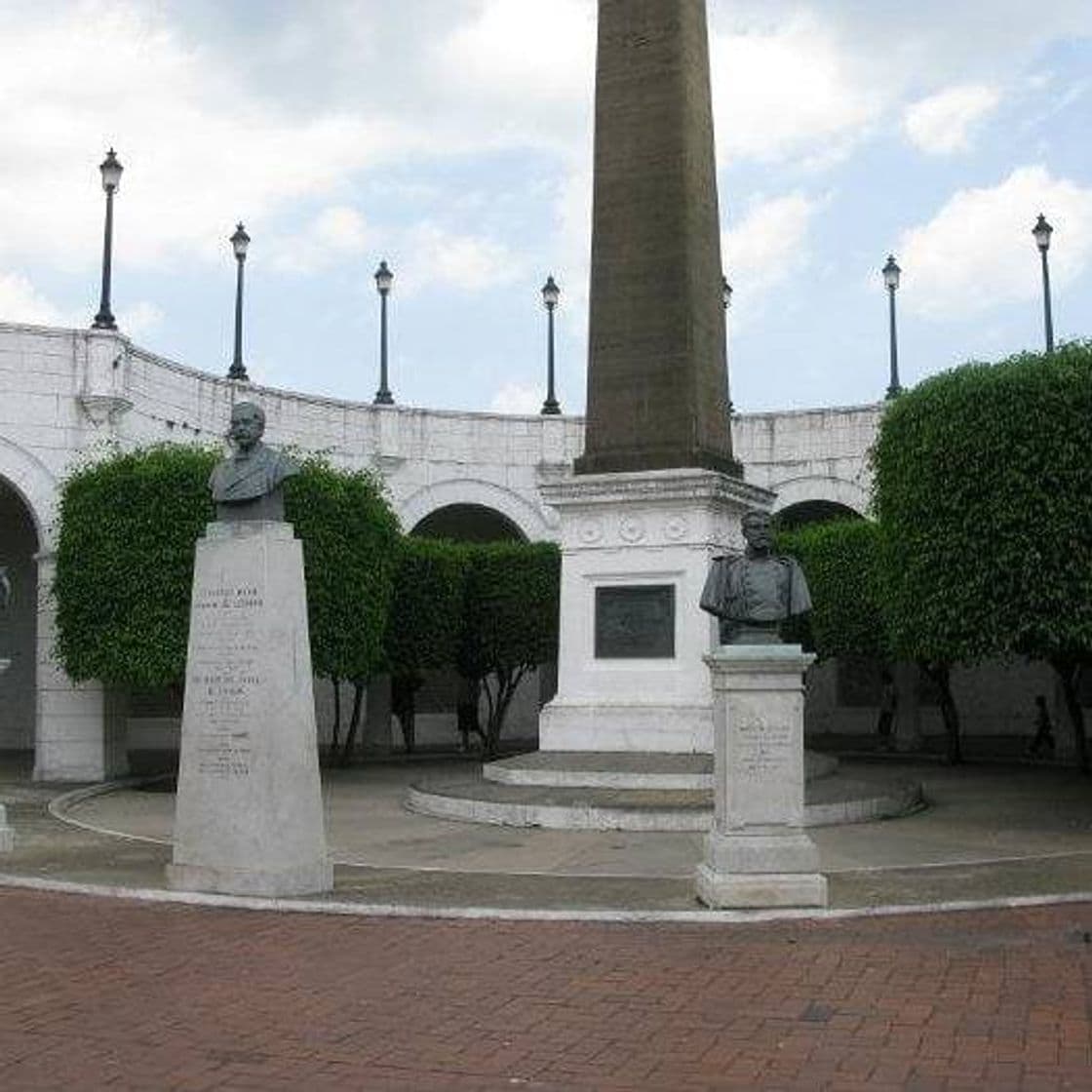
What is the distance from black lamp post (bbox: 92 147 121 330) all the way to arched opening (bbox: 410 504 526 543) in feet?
40.1

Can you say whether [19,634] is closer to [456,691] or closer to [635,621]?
[456,691]

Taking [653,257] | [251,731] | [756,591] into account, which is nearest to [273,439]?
[653,257]

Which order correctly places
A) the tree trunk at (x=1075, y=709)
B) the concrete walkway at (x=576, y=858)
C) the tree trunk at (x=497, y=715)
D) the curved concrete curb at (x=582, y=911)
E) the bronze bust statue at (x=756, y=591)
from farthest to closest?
the tree trunk at (x=497, y=715)
the tree trunk at (x=1075, y=709)
the bronze bust statue at (x=756, y=591)
the concrete walkway at (x=576, y=858)
the curved concrete curb at (x=582, y=911)

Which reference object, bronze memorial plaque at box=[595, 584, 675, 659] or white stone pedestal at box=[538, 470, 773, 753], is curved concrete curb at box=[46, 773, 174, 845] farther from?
bronze memorial plaque at box=[595, 584, 675, 659]

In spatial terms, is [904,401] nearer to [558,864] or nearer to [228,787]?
[558,864]

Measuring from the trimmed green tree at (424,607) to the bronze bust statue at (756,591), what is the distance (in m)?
17.6

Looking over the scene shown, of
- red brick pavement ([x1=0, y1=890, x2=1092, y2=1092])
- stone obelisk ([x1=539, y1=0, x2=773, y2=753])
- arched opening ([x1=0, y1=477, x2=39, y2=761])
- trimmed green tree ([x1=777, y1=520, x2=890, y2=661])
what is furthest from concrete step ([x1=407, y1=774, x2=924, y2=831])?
arched opening ([x1=0, y1=477, x2=39, y2=761])

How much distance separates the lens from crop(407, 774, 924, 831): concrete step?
14.0 m

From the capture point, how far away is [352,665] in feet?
76.9

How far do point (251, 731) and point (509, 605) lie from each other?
19.6 meters

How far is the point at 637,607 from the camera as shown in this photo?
17453 millimetres

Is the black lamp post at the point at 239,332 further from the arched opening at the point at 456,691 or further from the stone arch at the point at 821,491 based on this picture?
the stone arch at the point at 821,491

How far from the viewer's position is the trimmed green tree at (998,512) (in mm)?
15461

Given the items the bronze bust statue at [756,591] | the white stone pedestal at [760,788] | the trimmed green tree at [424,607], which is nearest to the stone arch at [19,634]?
the trimmed green tree at [424,607]
